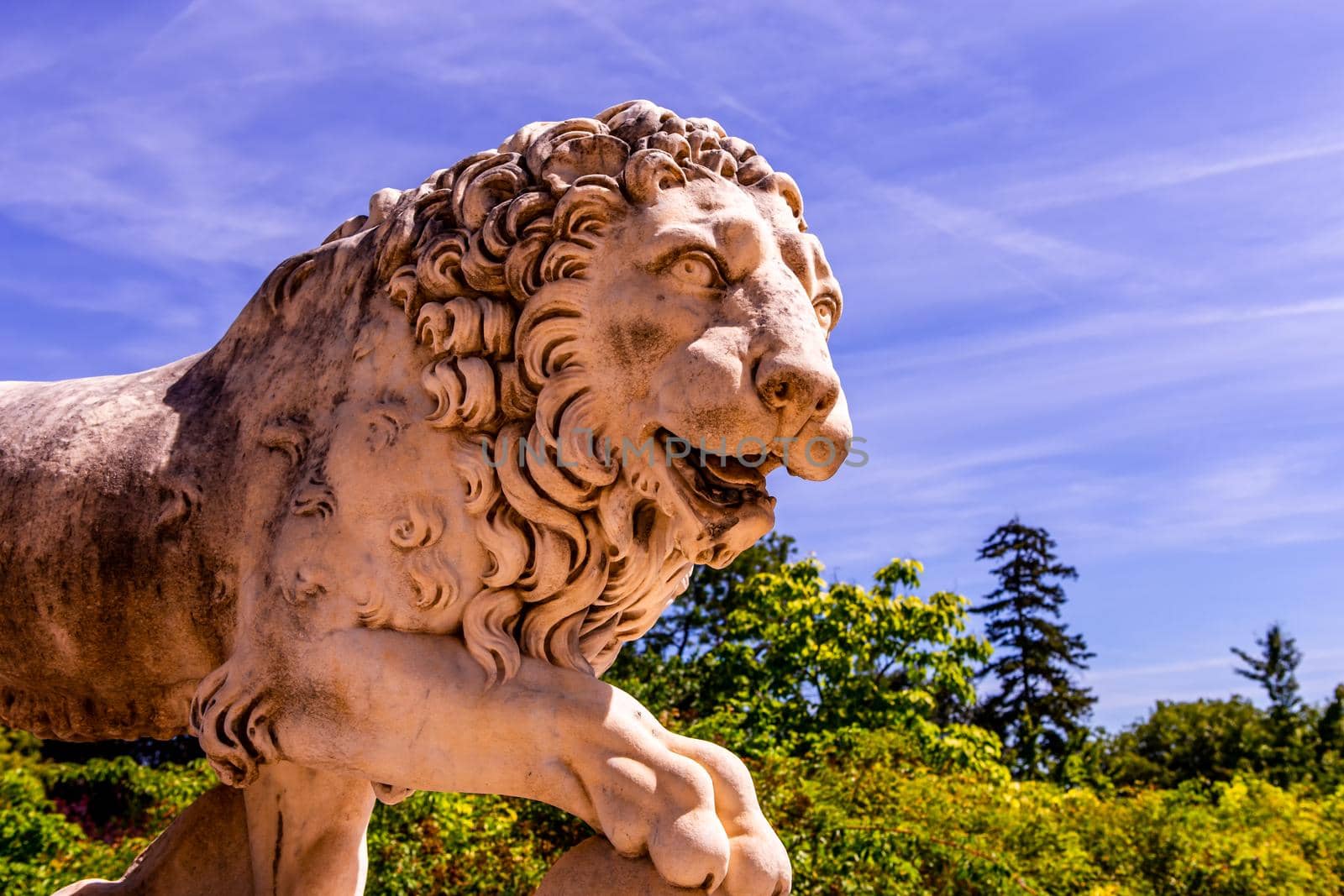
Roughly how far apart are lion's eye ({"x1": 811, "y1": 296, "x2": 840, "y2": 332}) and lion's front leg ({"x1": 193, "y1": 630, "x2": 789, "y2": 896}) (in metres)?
1.01

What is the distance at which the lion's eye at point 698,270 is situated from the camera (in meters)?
2.88

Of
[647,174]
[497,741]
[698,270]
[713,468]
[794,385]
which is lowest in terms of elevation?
[497,741]

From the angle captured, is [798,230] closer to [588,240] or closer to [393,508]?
[588,240]

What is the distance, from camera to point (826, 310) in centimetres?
316

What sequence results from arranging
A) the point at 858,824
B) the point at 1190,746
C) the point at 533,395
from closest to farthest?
the point at 533,395
the point at 858,824
the point at 1190,746

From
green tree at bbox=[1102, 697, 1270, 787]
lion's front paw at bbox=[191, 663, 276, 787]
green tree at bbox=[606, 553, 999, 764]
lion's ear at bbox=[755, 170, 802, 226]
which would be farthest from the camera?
green tree at bbox=[1102, 697, 1270, 787]

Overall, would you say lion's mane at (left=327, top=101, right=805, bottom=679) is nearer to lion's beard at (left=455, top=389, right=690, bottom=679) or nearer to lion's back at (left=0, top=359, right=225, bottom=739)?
lion's beard at (left=455, top=389, right=690, bottom=679)

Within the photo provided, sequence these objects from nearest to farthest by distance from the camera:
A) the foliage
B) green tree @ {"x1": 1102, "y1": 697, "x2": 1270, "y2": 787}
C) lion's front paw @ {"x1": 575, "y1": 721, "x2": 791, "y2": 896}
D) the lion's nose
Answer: lion's front paw @ {"x1": 575, "y1": 721, "x2": 791, "y2": 896} < the lion's nose < the foliage < green tree @ {"x1": 1102, "y1": 697, "x2": 1270, "y2": 787}

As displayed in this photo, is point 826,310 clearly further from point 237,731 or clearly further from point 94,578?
point 94,578

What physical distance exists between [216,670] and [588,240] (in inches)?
49.5

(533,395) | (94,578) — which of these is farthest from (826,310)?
(94,578)

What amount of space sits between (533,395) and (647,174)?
552 millimetres

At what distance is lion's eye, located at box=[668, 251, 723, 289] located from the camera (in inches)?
113

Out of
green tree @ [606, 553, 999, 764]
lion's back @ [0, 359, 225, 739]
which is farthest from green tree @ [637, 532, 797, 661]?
lion's back @ [0, 359, 225, 739]
